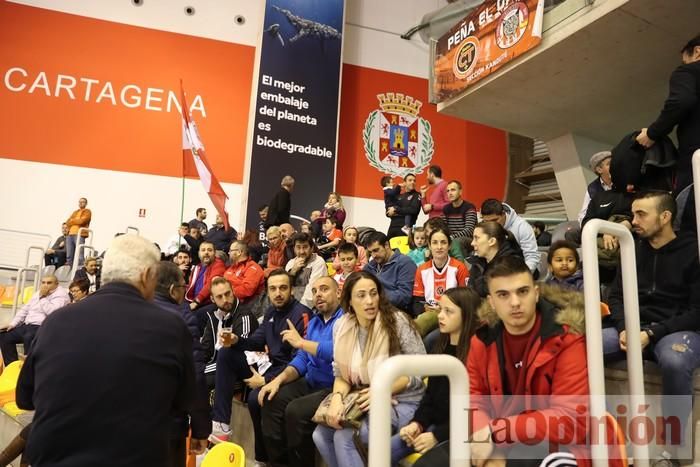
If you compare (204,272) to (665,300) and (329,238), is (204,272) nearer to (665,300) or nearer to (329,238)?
(329,238)

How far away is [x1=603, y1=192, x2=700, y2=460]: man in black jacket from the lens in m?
2.02

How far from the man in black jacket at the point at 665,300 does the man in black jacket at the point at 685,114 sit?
75 cm

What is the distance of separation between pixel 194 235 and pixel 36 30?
216 inches

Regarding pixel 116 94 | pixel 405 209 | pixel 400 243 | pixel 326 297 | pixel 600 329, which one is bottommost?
pixel 600 329

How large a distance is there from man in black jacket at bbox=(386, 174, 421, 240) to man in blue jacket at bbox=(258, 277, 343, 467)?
4015 millimetres

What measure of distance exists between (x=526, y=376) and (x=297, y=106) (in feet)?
32.0

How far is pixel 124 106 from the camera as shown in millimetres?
10414

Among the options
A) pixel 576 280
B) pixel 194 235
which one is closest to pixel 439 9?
pixel 194 235

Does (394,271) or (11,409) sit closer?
(11,409)

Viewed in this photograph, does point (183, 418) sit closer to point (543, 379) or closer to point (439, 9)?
point (543, 379)

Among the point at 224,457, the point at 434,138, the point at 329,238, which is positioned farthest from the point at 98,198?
the point at 224,457

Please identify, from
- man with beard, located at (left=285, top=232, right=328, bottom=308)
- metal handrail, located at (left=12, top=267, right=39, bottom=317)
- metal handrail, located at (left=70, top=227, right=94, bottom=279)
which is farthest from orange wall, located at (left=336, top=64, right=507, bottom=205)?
man with beard, located at (left=285, top=232, right=328, bottom=308)

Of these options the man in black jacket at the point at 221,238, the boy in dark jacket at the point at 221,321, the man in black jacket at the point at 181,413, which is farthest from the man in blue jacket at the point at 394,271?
the man in black jacket at the point at 221,238

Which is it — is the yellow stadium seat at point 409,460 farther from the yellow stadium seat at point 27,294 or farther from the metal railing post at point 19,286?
the yellow stadium seat at point 27,294
